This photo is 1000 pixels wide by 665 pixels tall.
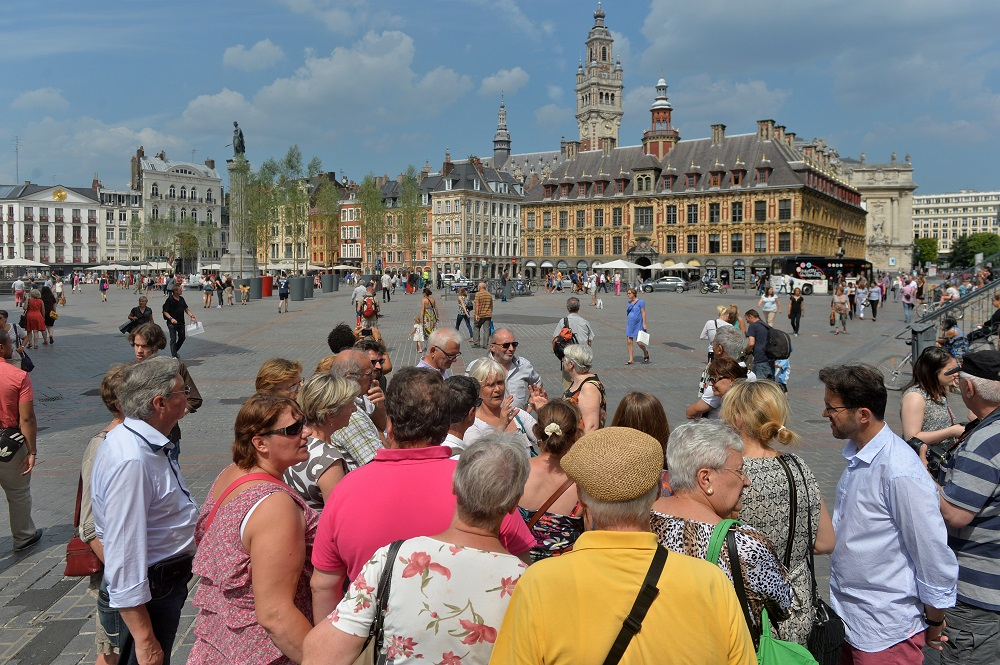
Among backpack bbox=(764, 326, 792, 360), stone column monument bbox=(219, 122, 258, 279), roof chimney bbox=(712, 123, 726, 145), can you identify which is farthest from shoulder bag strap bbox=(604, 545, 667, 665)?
roof chimney bbox=(712, 123, 726, 145)

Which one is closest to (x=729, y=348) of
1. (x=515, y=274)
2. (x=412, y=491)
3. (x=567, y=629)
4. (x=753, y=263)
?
(x=412, y=491)

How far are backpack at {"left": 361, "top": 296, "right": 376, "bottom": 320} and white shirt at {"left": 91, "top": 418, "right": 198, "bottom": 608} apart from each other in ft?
43.8

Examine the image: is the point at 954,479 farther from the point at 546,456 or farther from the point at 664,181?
the point at 664,181

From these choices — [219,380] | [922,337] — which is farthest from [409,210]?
[922,337]

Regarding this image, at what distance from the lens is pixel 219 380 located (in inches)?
558

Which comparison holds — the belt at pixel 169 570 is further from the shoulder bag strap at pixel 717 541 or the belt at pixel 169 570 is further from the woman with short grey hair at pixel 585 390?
the woman with short grey hair at pixel 585 390

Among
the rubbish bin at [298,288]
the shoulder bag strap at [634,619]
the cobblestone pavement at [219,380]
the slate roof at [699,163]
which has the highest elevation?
the slate roof at [699,163]

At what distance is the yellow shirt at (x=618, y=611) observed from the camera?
1.98 meters

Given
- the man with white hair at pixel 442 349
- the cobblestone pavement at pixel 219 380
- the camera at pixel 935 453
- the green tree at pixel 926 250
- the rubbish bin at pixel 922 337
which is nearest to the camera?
the camera at pixel 935 453

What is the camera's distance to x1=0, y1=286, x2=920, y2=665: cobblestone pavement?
5.03 m

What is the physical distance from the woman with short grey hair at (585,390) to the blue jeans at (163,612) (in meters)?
2.80

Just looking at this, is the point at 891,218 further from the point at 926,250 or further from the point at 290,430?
the point at 290,430

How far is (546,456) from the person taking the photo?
3721mm

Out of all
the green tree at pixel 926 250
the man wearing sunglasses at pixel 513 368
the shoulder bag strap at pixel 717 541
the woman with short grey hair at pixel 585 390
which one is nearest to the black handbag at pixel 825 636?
the shoulder bag strap at pixel 717 541
